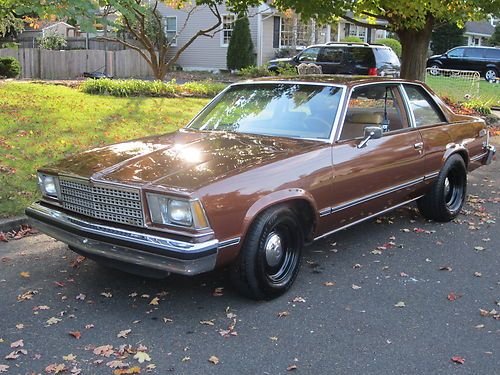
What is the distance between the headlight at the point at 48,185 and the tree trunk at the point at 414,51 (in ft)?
33.1

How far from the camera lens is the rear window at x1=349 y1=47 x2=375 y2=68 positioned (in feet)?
60.5

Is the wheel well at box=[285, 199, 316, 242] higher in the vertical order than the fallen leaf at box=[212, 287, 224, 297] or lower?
higher

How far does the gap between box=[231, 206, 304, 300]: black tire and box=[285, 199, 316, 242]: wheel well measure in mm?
87

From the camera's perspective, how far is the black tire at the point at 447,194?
6.18 metres

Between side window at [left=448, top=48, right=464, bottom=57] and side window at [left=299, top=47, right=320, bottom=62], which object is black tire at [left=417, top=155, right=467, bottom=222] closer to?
side window at [left=299, top=47, right=320, bottom=62]

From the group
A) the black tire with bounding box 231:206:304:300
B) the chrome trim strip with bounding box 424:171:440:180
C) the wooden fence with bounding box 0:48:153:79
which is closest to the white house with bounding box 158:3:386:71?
the wooden fence with bounding box 0:48:153:79

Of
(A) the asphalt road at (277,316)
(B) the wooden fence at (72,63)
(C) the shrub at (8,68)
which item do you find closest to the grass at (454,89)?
(A) the asphalt road at (277,316)

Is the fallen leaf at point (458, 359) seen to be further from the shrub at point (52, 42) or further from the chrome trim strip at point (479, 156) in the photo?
the shrub at point (52, 42)

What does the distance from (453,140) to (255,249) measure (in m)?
3.33

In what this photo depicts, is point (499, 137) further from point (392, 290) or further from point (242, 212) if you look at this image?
point (242, 212)

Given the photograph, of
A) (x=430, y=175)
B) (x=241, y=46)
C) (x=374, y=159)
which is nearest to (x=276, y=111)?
(x=374, y=159)

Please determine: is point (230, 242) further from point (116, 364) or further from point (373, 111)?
point (373, 111)

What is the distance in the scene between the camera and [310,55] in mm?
20562

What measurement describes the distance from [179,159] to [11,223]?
2.45m
